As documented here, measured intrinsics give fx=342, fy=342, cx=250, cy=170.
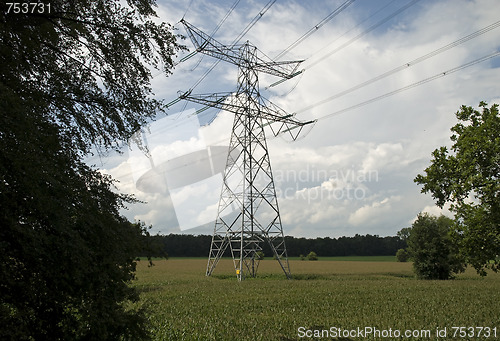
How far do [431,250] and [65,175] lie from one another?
39805 mm

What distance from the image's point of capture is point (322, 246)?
4178 inches

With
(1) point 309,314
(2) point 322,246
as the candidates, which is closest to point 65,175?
(1) point 309,314

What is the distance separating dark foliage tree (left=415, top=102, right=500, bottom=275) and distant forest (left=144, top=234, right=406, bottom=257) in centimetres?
8401

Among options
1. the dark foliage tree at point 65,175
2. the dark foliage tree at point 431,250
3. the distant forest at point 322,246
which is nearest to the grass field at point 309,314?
the dark foliage tree at point 65,175

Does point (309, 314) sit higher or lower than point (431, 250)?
lower

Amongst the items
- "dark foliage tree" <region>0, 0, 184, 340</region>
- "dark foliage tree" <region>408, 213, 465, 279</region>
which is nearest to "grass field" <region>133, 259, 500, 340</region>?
"dark foliage tree" <region>0, 0, 184, 340</region>

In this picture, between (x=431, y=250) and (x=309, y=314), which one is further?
(x=431, y=250)

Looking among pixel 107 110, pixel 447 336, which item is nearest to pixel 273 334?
pixel 447 336

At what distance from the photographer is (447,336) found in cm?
1054

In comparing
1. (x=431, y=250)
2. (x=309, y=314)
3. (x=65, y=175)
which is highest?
(x=65, y=175)

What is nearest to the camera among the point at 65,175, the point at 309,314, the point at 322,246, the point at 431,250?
the point at 65,175

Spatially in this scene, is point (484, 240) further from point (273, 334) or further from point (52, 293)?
point (52, 293)

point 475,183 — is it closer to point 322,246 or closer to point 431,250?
point 431,250

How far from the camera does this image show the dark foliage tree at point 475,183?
45.3 ft
